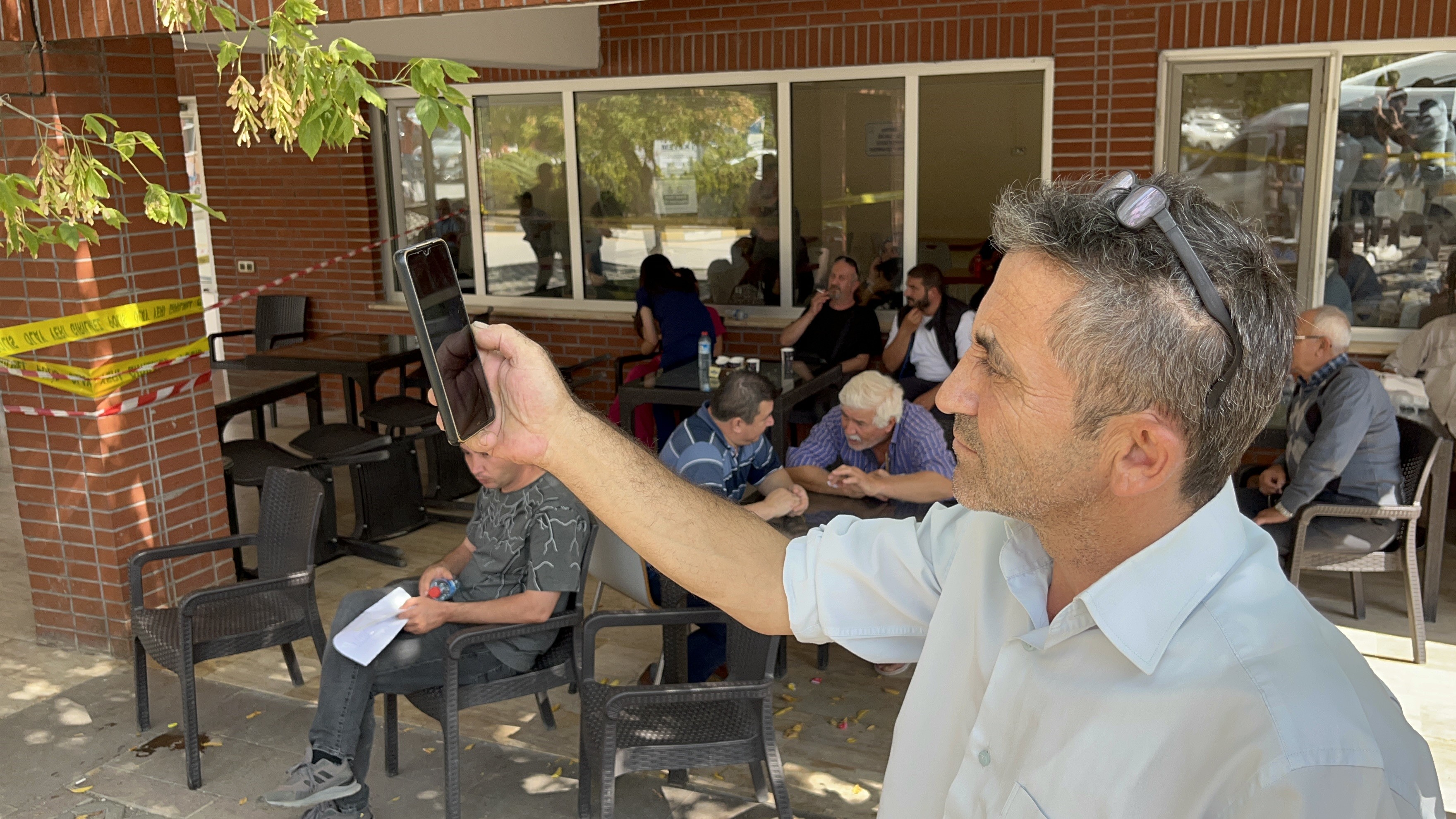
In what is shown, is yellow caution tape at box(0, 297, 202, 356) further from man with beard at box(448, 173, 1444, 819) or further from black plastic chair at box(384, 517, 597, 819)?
man with beard at box(448, 173, 1444, 819)

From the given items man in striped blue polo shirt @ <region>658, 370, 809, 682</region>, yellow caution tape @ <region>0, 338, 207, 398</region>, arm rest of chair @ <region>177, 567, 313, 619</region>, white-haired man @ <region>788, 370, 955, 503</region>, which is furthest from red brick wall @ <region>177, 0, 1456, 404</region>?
arm rest of chair @ <region>177, 567, 313, 619</region>

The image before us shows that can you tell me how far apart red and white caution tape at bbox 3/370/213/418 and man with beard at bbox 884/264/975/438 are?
3762 mm

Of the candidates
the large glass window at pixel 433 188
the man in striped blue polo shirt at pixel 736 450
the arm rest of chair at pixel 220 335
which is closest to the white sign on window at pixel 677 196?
the large glass window at pixel 433 188

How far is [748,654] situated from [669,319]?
4072mm

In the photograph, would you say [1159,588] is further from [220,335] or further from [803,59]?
[220,335]

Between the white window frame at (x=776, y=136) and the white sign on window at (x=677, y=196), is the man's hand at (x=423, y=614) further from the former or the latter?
the white sign on window at (x=677, y=196)

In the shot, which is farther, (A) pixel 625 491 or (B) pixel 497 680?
(B) pixel 497 680

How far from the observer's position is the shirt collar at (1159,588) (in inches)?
39.6

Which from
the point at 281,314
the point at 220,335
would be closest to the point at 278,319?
the point at 281,314

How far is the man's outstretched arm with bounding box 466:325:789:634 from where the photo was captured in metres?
1.43

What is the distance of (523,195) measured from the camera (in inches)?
347

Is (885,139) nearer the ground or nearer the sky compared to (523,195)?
nearer the sky

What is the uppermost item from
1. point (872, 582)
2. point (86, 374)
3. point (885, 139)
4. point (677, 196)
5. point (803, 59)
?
point (803, 59)

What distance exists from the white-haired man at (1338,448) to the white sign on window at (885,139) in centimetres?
323
